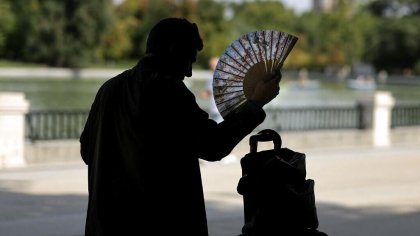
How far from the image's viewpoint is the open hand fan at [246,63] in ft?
10.8

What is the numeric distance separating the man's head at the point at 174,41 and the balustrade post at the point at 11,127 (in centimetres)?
958

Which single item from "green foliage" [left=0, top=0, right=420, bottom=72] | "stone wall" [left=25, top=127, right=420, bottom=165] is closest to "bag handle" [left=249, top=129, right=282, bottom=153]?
"stone wall" [left=25, top=127, right=420, bottom=165]

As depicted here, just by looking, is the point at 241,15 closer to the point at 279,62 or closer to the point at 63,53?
the point at 63,53

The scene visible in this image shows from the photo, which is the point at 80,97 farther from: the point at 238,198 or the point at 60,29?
the point at 238,198

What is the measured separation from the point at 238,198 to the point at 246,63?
637cm

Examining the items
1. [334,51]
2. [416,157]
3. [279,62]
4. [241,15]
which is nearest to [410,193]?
[416,157]

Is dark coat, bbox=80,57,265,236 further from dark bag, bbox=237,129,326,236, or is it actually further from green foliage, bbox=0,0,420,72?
green foliage, bbox=0,0,420,72

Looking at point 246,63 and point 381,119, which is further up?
point 246,63

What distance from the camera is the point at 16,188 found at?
1015 centimetres

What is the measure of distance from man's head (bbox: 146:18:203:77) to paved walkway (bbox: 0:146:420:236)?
4.44 m

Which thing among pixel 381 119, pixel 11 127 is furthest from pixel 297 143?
pixel 11 127

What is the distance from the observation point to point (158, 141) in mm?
2963

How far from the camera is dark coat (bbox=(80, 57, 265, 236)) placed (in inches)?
116

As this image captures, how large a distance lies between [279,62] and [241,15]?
108 m
